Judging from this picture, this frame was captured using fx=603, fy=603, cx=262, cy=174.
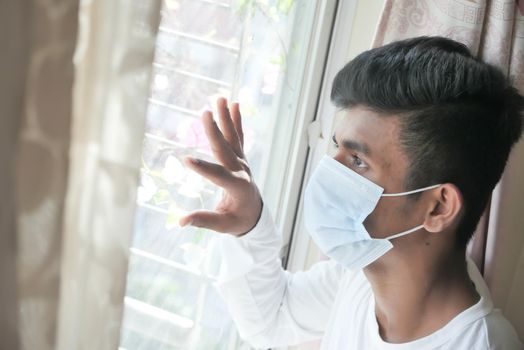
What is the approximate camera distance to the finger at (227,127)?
1.11 metres

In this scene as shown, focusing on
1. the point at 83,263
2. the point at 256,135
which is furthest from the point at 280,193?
the point at 83,263

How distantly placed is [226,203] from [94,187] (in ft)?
2.42

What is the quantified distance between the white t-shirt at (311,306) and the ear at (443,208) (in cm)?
18

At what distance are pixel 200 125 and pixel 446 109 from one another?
18.2 inches

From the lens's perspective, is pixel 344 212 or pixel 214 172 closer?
pixel 214 172

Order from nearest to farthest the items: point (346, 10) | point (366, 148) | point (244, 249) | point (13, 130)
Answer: point (13, 130)
point (366, 148)
point (244, 249)
point (346, 10)

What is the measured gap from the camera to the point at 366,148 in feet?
3.86

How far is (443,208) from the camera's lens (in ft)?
3.78

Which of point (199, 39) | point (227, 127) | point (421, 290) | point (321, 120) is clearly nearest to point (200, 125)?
point (227, 127)

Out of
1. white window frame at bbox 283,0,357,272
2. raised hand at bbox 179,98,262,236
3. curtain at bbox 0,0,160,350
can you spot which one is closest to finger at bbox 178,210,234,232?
raised hand at bbox 179,98,262,236

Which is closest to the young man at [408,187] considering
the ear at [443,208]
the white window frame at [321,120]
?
the ear at [443,208]

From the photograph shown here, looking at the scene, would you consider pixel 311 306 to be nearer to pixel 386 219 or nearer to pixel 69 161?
pixel 386 219

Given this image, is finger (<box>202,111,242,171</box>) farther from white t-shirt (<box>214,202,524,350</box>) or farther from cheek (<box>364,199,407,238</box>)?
cheek (<box>364,199,407,238</box>)

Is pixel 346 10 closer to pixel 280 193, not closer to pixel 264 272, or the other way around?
pixel 280 193
